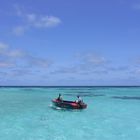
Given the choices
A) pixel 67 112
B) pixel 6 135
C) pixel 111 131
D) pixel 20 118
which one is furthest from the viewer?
pixel 67 112

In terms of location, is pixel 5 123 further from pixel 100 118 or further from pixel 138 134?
pixel 138 134

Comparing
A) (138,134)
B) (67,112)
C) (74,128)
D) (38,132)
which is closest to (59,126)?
(74,128)

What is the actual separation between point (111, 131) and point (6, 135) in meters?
6.11

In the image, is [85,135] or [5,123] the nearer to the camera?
[85,135]

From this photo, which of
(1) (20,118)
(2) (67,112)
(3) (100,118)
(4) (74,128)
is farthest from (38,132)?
(2) (67,112)

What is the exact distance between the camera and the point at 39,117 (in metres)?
22.9

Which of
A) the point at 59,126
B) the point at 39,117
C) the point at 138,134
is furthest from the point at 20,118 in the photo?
the point at 138,134

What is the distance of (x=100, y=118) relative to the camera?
74.2 feet

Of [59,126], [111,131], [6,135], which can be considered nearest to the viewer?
[6,135]

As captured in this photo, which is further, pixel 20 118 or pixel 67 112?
pixel 67 112

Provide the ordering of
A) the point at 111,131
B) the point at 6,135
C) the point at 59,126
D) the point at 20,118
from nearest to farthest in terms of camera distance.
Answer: the point at 6,135 < the point at 111,131 < the point at 59,126 < the point at 20,118

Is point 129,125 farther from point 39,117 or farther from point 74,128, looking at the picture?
point 39,117

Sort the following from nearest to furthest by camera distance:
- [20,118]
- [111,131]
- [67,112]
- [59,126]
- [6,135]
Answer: [6,135] → [111,131] → [59,126] → [20,118] → [67,112]

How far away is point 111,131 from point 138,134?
158 cm
